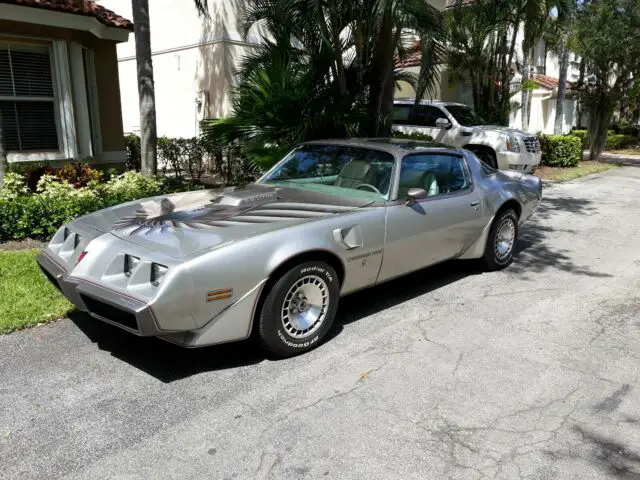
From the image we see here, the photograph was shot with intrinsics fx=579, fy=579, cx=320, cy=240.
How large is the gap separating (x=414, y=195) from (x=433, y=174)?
0.79 m

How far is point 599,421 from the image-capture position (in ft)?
11.2

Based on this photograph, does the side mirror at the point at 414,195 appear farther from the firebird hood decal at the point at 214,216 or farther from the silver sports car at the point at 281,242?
the firebird hood decal at the point at 214,216

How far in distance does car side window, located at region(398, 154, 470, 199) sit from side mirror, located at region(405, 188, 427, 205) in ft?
0.24

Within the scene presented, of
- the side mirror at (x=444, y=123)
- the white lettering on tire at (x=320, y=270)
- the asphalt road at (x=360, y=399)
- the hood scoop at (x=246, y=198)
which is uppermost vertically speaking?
the side mirror at (x=444, y=123)

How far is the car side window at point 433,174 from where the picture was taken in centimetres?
518

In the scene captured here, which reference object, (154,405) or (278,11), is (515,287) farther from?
(278,11)

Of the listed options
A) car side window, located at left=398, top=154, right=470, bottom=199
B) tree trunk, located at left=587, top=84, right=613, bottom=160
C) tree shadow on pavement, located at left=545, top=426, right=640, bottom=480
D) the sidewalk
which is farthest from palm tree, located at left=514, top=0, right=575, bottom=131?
tree shadow on pavement, located at left=545, top=426, right=640, bottom=480

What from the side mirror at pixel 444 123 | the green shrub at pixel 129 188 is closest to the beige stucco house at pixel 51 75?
the green shrub at pixel 129 188

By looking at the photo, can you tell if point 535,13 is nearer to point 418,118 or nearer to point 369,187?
point 418,118

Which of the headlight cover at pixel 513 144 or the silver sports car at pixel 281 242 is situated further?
the headlight cover at pixel 513 144

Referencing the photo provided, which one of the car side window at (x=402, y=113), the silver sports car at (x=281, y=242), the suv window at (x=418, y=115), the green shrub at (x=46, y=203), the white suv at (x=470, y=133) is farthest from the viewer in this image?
the car side window at (x=402, y=113)

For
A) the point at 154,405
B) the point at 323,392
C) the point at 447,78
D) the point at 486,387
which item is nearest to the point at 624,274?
the point at 486,387

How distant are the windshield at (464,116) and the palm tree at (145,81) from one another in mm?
7383

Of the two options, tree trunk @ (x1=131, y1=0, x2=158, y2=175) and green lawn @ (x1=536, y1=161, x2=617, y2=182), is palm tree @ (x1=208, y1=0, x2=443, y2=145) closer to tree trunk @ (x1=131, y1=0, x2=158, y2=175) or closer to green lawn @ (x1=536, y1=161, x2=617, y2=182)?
tree trunk @ (x1=131, y1=0, x2=158, y2=175)
